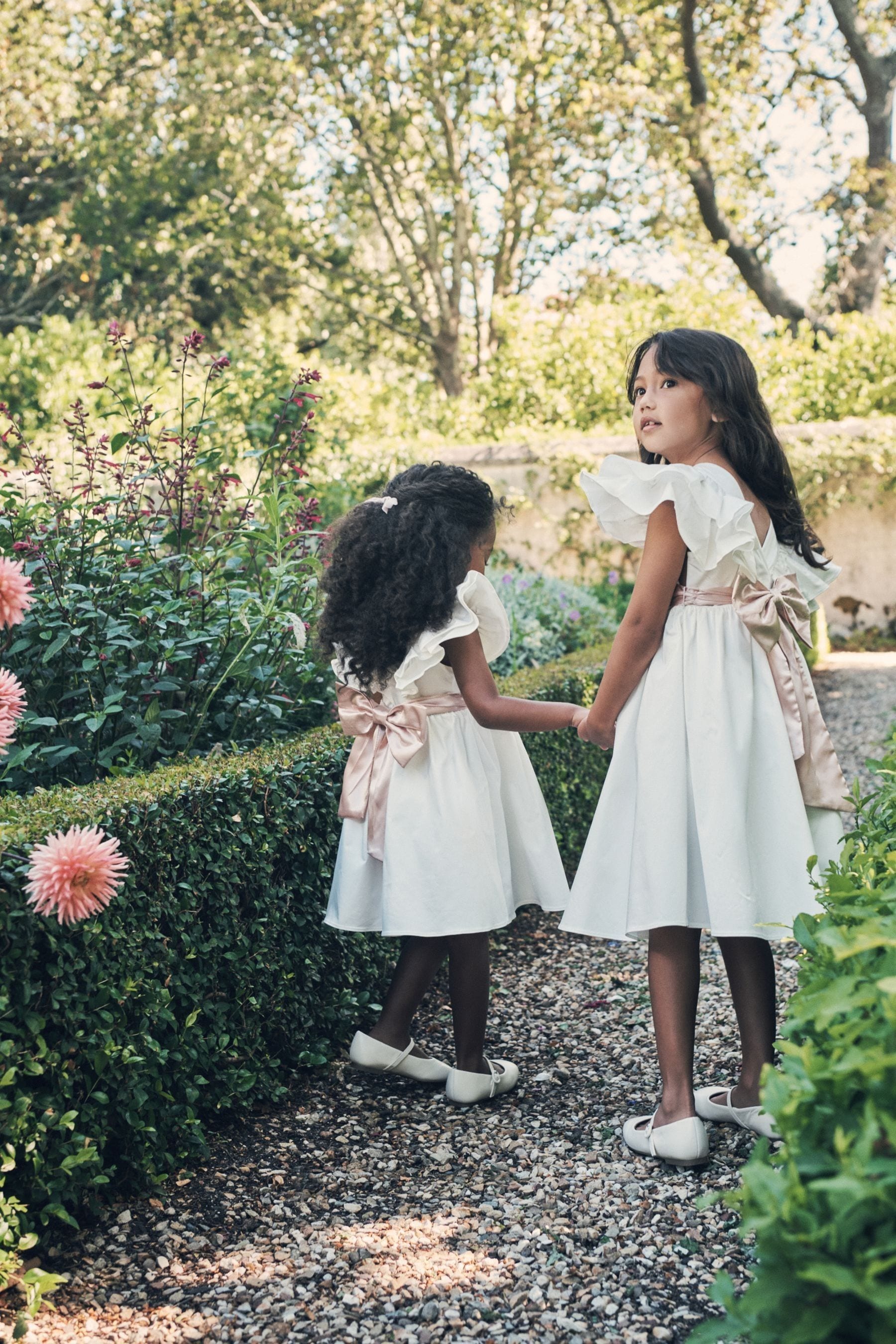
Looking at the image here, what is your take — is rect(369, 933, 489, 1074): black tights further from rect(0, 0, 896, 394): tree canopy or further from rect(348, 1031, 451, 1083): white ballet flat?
rect(0, 0, 896, 394): tree canopy

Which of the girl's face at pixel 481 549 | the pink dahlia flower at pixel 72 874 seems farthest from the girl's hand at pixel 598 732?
the pink dahlia flower at pixel 72 874

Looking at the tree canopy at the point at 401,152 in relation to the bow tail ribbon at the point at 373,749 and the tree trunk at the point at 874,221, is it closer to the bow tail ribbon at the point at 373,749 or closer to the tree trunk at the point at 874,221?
the tree trunk at the point at 874,221

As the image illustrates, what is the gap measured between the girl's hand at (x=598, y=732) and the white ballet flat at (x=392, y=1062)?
89 cm

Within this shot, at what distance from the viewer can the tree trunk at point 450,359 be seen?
574 inches

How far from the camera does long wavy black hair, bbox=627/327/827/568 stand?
7.86 ft

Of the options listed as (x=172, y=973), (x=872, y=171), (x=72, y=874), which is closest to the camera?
(x=72, y=874)

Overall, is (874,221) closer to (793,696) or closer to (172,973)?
(793,696)

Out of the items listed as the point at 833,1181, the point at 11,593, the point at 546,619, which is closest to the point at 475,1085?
the point at 11,593

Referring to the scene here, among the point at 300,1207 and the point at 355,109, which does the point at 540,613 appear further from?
the point at 355,109

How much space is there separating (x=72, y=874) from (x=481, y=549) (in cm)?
133

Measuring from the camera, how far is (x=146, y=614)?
2.92 meters

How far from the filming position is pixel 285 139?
13.8 meters

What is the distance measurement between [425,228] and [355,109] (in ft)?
5.52

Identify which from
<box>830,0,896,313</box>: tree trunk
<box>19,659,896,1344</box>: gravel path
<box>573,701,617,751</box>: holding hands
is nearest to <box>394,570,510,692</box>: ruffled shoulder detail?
<box>573,701,617,751</box>: holding hands
